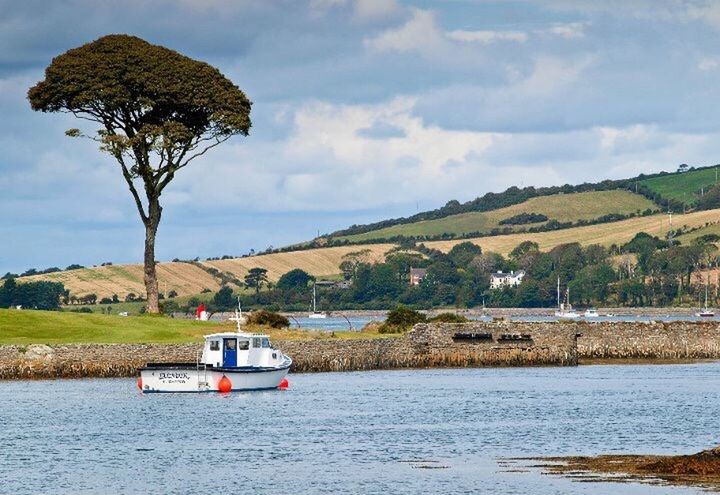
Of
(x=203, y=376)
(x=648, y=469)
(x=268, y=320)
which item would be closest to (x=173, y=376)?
(x=203, y=376)

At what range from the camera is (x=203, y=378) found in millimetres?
71500

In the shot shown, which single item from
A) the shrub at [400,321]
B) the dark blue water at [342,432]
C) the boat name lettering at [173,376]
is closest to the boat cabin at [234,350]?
the boat name lettering at [173,376]

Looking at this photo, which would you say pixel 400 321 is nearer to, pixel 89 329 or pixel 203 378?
pixel 89 329

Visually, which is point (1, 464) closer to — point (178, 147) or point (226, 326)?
point (226, 326)

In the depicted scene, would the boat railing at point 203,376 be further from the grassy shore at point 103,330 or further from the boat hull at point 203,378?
the grassy shore at point 103,330

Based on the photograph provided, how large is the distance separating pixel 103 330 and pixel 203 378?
40.2 feet

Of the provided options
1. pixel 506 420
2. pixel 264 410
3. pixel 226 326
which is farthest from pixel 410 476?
pixel 226 326

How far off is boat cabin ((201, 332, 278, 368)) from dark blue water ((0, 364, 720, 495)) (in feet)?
7.57

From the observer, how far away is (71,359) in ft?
248

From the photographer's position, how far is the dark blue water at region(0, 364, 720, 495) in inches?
1641

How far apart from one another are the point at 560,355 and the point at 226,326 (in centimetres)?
1985

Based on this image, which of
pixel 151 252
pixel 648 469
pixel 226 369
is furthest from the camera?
pixel 151 252

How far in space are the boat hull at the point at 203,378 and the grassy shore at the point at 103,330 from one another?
22.0 feet

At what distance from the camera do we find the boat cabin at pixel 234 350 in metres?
72.9
